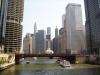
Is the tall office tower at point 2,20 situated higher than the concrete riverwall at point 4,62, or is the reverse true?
the tall office tower at point 2,20

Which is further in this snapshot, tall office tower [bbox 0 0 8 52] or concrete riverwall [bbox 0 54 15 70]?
tall office tower [bbox 0 0 8 52]

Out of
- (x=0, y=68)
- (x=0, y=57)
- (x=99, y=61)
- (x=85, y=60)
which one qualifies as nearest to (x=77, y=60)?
(x=85, y=60)

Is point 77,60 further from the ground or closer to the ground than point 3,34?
closer to the ground

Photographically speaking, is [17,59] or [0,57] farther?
[17,59]

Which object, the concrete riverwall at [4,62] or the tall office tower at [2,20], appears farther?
the tall office tower at [2,20]

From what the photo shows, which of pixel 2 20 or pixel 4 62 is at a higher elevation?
pixel 2 20

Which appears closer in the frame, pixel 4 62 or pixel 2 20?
pixel 4 62

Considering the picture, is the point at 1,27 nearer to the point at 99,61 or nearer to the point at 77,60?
the point at 77,60

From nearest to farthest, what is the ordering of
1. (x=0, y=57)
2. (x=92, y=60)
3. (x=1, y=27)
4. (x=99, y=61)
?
(x=0, y=57) → (x=99, y=61) → (x=92, y=60) → (x=1, y=27)

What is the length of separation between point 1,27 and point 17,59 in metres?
47.3

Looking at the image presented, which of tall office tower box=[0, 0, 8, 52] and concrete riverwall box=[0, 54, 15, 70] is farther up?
tall office tower box=[0, 0, 8, 52]

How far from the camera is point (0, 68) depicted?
88.1 metres

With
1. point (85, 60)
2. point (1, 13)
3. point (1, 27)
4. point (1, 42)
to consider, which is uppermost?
point (1, 13)

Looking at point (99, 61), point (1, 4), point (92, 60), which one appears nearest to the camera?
point (99, 61)
